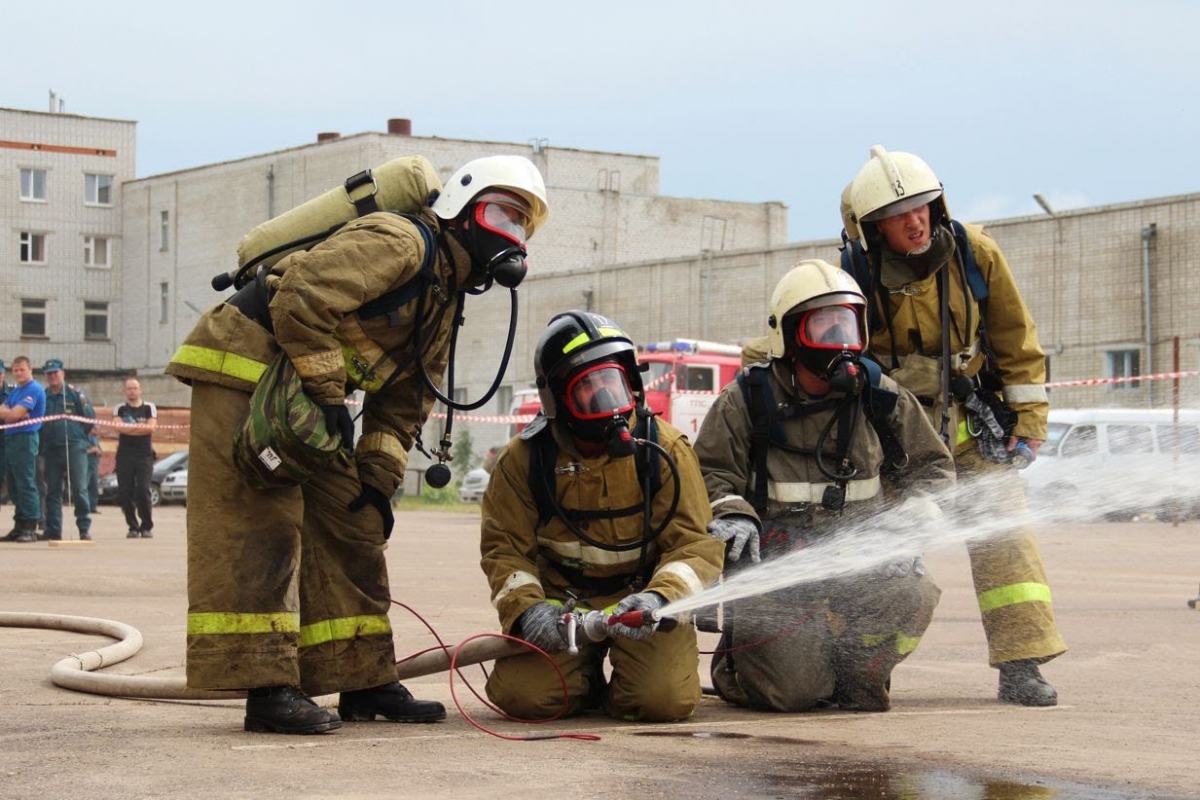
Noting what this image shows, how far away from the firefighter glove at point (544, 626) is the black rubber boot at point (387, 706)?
0.43 meters

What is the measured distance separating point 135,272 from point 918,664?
53106mm

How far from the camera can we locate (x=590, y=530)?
6.06 meters

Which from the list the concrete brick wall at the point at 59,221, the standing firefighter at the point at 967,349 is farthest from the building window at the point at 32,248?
the standing firefighter at the point at 967,349

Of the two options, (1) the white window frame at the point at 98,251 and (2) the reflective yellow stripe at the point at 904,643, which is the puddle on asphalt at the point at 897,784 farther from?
(1) the white window frame at the point at 98,251

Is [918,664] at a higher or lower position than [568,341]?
lower

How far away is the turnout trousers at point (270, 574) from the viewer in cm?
538

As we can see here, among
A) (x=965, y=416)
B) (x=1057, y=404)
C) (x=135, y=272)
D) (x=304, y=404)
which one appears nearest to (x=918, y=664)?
(x=965, y=416)

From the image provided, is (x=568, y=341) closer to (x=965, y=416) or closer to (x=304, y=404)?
(x=304, y=404)

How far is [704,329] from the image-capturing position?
3950cm

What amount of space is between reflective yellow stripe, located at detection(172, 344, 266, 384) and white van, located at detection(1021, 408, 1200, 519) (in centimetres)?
354

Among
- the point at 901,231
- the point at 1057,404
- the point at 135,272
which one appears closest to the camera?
the point at 901,231

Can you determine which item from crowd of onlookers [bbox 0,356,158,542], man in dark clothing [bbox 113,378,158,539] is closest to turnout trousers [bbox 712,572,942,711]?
crowd of onlookers [bbox 0,356,158,542]

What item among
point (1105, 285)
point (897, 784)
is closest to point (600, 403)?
point (897, 784)

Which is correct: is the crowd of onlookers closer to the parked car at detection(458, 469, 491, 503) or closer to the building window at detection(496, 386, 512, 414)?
the parked car at detection(458, 469, 491, 503)
